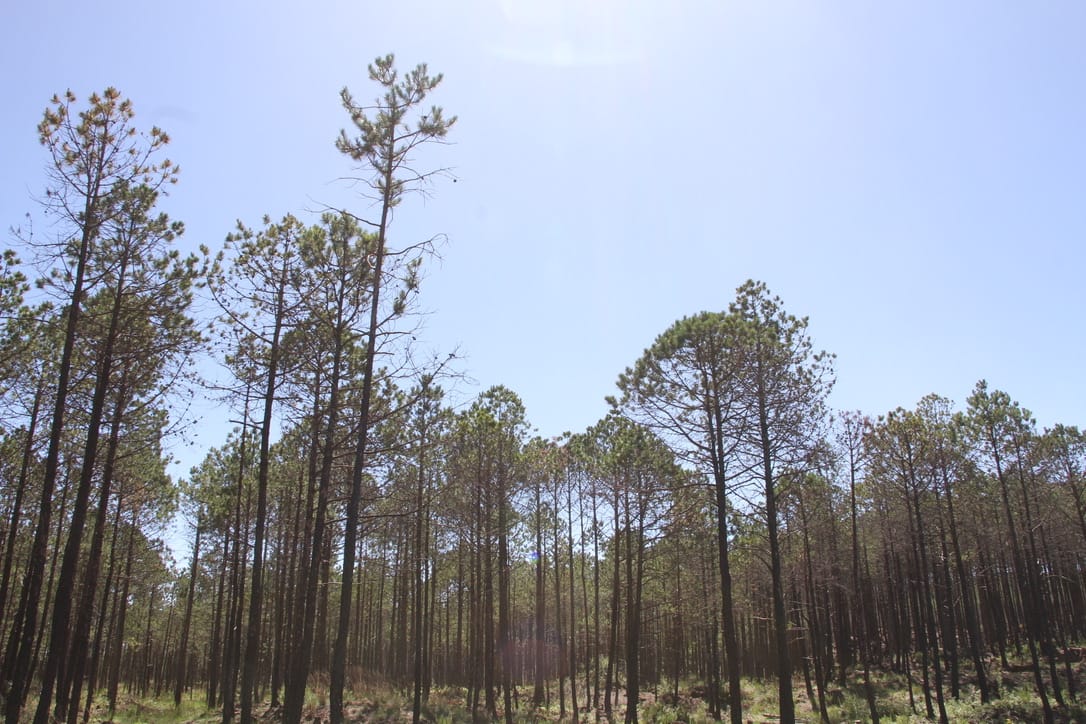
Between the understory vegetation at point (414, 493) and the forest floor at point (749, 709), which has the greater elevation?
the understory vegetation at point (414, 493)

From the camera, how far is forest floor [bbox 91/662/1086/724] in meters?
21.2

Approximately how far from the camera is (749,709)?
28.5 m

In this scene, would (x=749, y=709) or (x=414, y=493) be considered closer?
(x=414, y=493)

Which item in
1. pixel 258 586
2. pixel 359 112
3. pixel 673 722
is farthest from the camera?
pixel 673 722

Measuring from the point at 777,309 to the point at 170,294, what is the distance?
15.0m

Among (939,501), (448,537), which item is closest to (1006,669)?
(939,501)

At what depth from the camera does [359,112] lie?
11.9m

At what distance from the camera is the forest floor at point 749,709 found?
21.2 metres

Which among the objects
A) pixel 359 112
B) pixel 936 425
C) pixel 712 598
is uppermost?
pixel 359 112

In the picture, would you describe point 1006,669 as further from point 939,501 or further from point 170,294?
point 170,294

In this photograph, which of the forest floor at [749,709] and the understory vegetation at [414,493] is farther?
the forest floor at [749,709]

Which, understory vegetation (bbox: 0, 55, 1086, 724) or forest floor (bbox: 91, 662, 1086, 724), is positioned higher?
understory vegetation (bbox: 0, 55, 1086, 724)

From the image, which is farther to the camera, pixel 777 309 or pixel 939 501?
pixel 939 501

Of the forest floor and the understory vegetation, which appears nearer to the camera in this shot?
the understory vegetation
